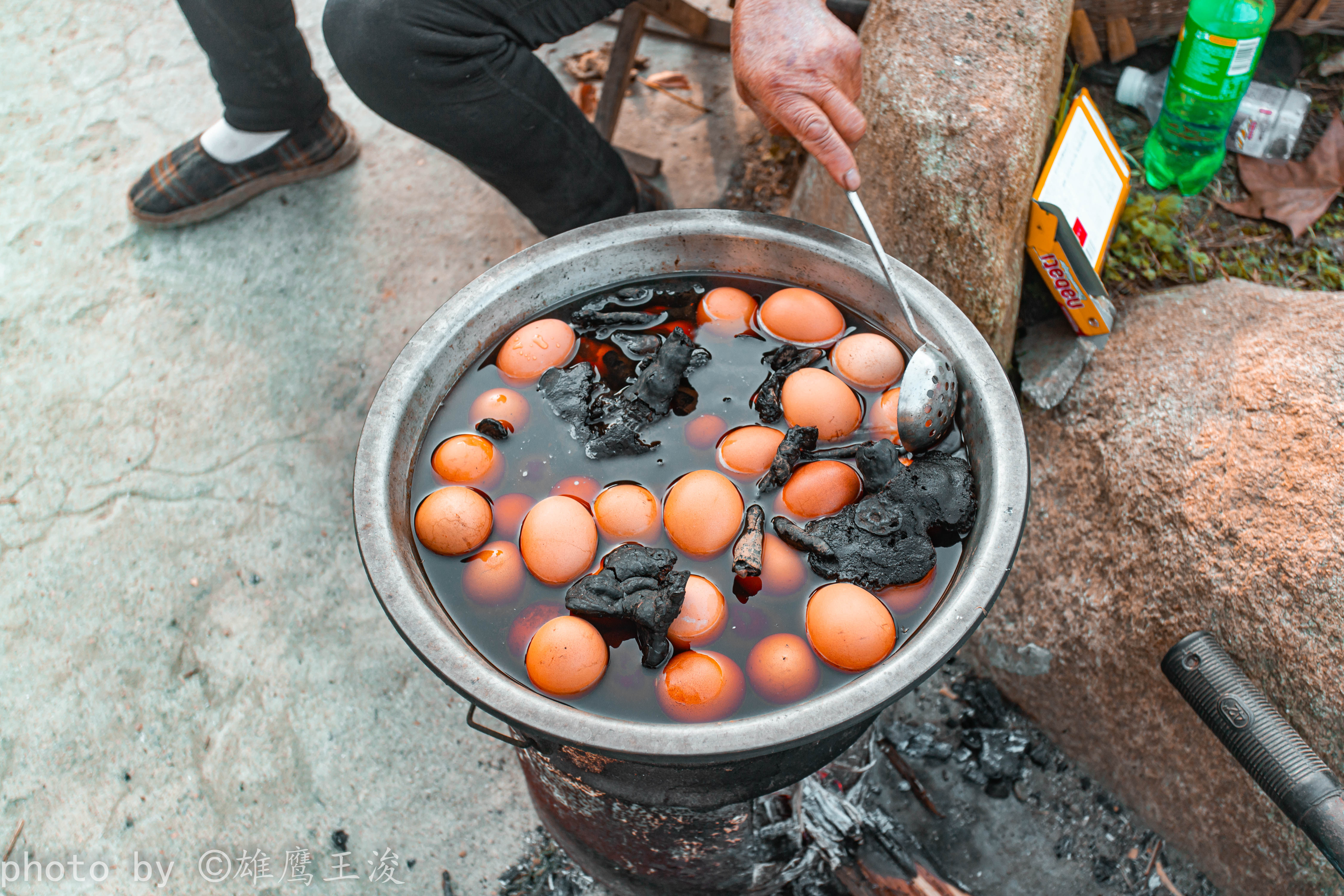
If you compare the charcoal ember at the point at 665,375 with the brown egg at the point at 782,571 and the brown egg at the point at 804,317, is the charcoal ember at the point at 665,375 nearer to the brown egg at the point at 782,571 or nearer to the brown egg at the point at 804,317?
the brown egg at the point at 804,317

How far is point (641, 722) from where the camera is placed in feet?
4.70

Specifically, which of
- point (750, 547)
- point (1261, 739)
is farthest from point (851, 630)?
point (1261, 739)

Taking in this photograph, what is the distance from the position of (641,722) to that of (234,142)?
11.2 ft

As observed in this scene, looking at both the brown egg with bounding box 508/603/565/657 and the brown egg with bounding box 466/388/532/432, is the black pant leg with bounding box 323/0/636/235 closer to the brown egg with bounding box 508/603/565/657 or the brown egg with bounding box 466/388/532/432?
the brown egg with bounding box 466/388/532/432

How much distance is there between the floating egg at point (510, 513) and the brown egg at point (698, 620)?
411 millimetres

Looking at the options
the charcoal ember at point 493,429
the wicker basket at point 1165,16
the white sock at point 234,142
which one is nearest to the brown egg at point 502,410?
the charcoal ember at point 493,429

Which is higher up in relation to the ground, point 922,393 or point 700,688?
point 922,393

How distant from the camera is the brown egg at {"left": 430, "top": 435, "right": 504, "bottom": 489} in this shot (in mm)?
1844

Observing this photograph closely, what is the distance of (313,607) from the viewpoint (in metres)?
2.88

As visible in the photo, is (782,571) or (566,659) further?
(782,571)

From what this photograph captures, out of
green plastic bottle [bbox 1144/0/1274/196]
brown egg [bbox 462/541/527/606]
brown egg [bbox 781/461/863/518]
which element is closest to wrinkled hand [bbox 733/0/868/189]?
brown egg [bbox 781/461/863/518]

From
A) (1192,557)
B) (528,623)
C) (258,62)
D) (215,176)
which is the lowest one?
(215,176)

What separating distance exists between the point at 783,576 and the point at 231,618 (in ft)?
6.94

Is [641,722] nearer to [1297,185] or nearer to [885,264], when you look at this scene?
[885,264]
